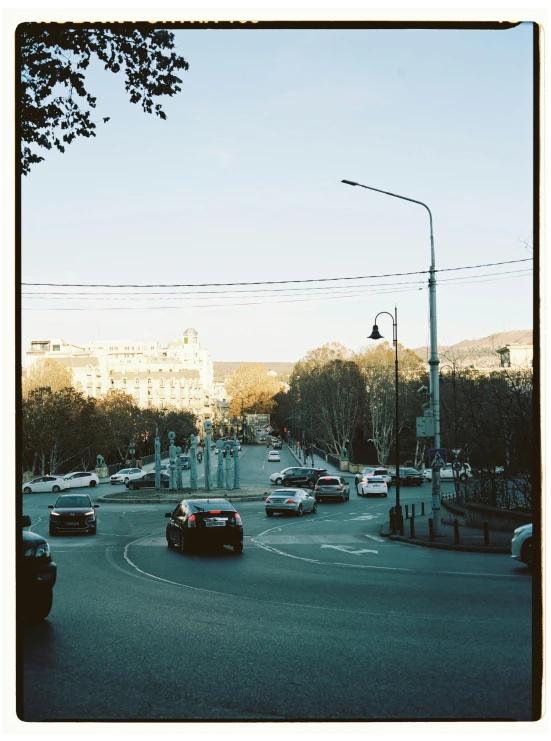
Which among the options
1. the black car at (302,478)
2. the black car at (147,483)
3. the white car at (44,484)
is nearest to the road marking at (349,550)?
the black car at (302,478)

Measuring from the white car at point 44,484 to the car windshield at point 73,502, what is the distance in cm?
2781

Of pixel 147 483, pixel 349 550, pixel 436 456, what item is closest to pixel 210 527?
pixel 349 550

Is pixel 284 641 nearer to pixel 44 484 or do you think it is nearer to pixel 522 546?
pixel 522 546

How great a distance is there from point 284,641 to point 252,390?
15452 centimetres

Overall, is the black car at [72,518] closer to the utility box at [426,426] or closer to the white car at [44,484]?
the utility box at [426,426]

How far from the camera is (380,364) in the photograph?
259ft

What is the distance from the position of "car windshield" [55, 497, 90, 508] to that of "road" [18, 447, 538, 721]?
1058 cm

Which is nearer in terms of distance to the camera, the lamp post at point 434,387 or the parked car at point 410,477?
the lamp post at point 434,387

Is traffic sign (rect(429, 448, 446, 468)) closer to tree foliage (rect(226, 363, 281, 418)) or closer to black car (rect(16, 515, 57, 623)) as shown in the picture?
black car (rect(16, 515, 57, 623))

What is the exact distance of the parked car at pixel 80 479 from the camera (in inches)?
2443

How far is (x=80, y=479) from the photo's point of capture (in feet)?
212
